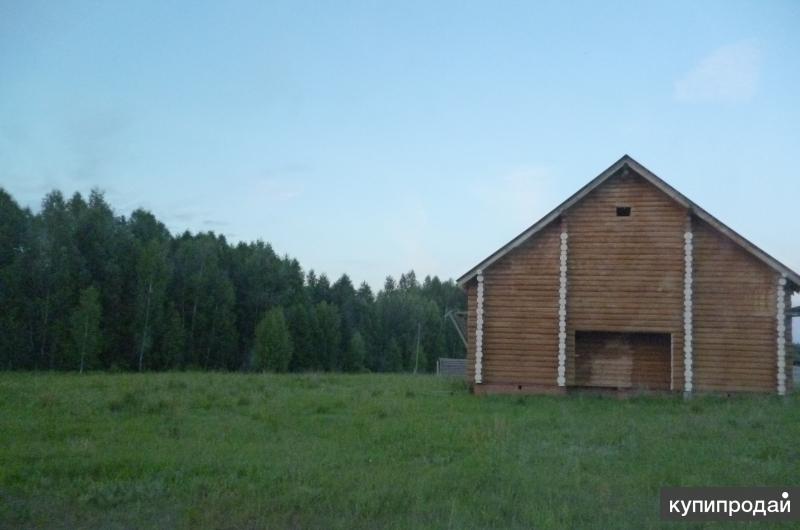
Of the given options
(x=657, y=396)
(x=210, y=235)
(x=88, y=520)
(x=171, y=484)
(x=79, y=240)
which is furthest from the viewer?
(x=210, y=235)

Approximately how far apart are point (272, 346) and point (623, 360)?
3537 centimetres

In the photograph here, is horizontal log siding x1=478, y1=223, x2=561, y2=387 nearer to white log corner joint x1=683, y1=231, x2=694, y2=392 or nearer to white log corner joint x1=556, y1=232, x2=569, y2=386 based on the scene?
white log corner joint x1=556, y1=232, x2=569, y2=386

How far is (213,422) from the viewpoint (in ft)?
52.1

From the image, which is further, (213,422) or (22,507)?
(213,422)

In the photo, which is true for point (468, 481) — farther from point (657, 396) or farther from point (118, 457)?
point (657, 396)

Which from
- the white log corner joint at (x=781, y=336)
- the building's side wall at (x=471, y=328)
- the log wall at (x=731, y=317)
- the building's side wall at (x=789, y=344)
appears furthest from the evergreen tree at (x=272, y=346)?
the white log corner joint at (x=781, y=336)

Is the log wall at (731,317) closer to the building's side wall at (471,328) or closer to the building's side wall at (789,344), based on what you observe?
the building's side wall at (789,344)

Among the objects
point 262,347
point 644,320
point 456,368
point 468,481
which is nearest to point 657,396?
point 644,320

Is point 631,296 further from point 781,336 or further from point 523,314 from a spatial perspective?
point 781,336

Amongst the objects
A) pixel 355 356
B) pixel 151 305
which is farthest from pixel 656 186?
pixel 355 356

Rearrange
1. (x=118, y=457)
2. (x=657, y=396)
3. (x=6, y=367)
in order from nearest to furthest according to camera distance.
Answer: (x=118, y=457), (x=657, y=396), (x=6, y=367)

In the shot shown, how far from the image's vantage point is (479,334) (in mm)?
24766

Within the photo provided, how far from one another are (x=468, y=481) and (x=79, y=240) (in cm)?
4814

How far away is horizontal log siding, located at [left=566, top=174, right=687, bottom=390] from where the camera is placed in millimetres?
23641
